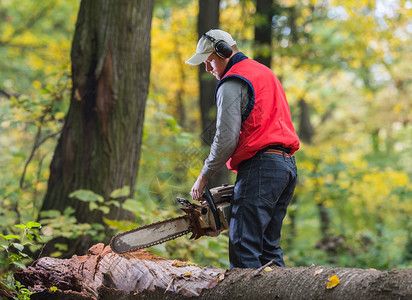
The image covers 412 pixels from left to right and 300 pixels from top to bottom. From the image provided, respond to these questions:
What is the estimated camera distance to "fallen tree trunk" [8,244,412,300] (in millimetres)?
1841

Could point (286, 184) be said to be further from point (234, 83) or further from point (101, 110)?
point (101, 110)

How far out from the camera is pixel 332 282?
192cm

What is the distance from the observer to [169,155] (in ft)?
18.0

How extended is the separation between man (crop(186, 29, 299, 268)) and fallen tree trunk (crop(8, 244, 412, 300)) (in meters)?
0.39

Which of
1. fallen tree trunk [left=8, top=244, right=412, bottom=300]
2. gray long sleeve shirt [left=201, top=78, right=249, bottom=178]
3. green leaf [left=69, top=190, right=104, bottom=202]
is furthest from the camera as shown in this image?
green leaf [left=69, top=190, right=104, bottom=202]

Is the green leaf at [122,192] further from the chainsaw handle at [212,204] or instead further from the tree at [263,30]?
the tree at [263,30]

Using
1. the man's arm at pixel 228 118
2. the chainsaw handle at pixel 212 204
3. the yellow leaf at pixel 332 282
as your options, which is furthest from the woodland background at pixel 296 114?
the yellow leaf at pixel 332 282

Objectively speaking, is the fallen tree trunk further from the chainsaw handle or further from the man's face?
the man's face

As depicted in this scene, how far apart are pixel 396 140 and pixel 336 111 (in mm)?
3141

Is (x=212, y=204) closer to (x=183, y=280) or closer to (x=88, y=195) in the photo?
(x=183, y=280)

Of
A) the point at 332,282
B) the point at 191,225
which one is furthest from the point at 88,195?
the point at 332,282

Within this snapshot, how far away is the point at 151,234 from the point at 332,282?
1387mm

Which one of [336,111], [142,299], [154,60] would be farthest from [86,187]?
[336,111]

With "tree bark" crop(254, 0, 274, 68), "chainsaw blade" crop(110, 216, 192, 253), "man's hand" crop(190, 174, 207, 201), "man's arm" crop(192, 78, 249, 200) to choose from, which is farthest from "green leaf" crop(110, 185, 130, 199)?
"tree bark" crop(254, 0, 274, 68)
